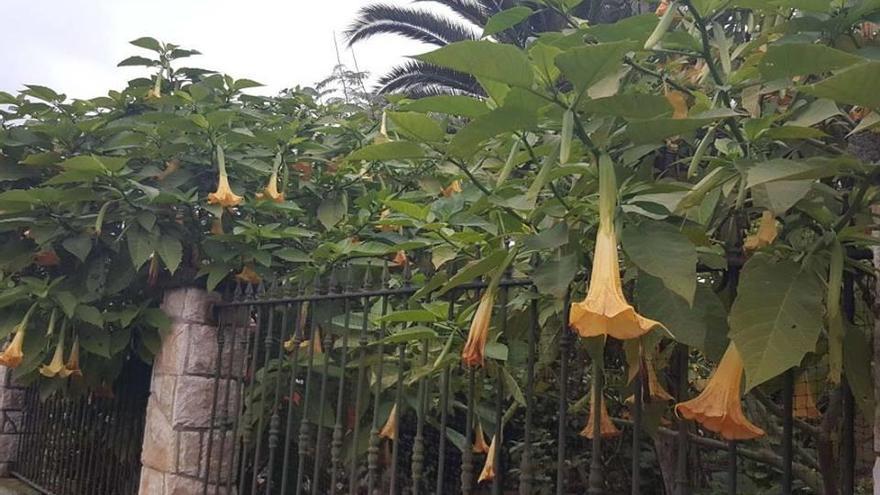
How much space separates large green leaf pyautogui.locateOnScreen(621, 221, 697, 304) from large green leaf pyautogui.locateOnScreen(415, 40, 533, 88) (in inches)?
12.2

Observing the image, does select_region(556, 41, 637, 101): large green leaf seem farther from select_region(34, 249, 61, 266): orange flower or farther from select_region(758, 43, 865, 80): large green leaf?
select_region(34, 249, 61, 266): orange flower

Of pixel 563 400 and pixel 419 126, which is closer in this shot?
pixel 419 126

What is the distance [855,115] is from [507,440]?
3.33m

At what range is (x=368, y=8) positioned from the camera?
11062 mm

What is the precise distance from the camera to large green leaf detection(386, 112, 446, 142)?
1.57 m

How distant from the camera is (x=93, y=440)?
430cm

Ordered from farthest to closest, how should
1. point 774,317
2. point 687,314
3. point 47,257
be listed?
1. point 47,257
2. point 687,314
3. point 774,317

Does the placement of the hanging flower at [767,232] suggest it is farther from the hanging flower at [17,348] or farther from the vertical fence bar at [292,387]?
the hanging flower at [17,348]

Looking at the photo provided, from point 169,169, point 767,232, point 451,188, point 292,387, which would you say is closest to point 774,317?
point 767,232

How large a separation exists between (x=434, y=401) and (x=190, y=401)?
1.03 meters

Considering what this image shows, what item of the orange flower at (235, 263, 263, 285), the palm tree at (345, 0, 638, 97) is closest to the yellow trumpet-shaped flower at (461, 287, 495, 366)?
the orange flower at (235, 263, 263, 285)

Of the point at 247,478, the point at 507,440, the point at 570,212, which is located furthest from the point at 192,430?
the point at 570,212

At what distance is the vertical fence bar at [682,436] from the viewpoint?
1.62 metres

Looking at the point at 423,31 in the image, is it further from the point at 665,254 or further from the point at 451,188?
the point at 665,254
